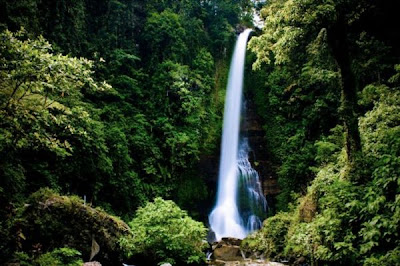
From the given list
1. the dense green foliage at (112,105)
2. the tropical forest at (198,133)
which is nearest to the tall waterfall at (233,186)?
the tropical forest at (198,133)

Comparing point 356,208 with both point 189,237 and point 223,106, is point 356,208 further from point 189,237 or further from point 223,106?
point 223,106

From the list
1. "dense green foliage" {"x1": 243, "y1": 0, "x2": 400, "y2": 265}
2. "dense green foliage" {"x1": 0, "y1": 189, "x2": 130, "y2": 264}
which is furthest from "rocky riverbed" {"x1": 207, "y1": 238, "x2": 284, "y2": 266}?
"dense green foliage" {"x1": 0, "y1": 189, "x2": 130, "y2": 264}

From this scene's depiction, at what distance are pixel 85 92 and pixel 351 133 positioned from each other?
11.9m

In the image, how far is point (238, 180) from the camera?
1780 cm

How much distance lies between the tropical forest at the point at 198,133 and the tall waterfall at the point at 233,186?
3.0 inches

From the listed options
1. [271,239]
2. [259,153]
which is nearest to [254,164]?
[259,153]

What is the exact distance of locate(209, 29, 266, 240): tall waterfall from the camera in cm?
1628

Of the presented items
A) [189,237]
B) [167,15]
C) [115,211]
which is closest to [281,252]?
[189,237]

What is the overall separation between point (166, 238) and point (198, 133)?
897 centimetres

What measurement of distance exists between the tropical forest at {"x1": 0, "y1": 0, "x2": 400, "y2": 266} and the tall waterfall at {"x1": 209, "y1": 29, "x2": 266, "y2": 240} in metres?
0.08

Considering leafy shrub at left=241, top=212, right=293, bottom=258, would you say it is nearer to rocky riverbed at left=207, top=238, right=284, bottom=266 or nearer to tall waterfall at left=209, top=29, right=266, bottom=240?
rocky riverbed at left=207, top=238, right=284, bottom=266

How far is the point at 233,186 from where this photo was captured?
58.1 feet

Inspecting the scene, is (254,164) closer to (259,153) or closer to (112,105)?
(259,153)

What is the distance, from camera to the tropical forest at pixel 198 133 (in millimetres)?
5914
